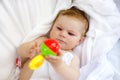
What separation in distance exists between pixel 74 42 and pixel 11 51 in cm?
29

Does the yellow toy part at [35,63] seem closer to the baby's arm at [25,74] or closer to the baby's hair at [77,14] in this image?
the baby's arm at [25,74]

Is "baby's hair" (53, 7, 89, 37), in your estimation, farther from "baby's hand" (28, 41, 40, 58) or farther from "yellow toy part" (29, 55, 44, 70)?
"yellow toy part" (29, 55, 44, 70)

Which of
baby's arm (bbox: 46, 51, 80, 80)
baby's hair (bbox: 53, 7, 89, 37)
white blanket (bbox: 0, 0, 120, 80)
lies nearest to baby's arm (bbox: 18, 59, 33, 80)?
white blanket (bbox: 0, 0, 120, 80)

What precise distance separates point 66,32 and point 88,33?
0.13 meters

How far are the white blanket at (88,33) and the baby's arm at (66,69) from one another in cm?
5

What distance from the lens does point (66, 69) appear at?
1.29m

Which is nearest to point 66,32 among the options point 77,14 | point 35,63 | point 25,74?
point 77,14

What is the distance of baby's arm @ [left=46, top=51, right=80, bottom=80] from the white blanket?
0.05 m

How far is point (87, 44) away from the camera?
1.48 meters

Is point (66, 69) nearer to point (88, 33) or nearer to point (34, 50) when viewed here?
point (34, 50)

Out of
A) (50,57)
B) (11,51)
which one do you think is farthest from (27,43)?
(50,57)

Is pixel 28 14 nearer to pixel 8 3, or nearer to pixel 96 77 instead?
pixel 8 3

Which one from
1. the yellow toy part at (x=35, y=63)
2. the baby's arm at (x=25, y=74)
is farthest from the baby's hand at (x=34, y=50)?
the yellow toy part at (x=35, y=63)

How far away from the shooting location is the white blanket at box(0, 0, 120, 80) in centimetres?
137
